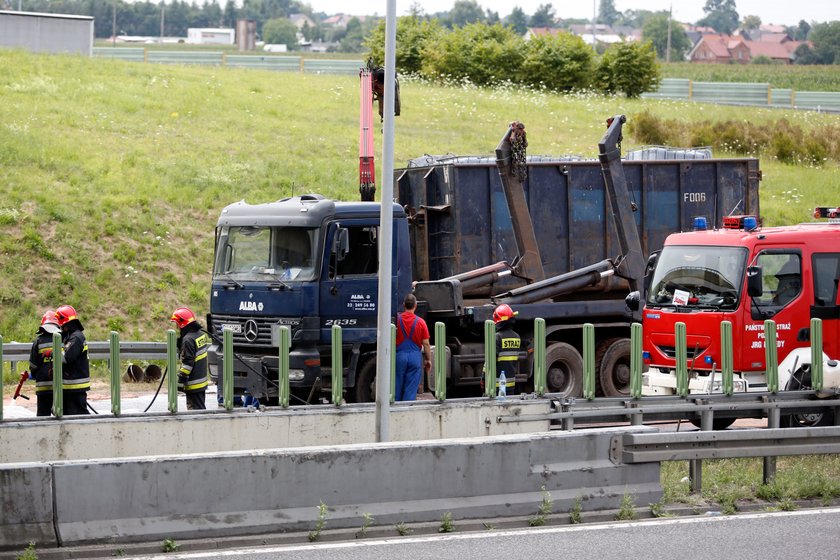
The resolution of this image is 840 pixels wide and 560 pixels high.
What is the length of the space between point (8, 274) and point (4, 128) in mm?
7976

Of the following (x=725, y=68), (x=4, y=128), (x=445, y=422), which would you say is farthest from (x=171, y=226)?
(x=725, y=68)

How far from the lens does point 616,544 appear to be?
9.10m

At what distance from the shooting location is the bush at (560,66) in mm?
51875

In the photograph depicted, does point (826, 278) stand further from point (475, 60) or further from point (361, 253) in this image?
point (475, 60)

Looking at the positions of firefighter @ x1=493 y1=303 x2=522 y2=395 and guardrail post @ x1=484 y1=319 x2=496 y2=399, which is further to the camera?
firefighter @ x1=493 y1=303 x2=522 y2=395

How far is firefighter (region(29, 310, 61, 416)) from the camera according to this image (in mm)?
12383

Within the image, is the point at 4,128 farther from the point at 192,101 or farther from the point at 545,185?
the point at 545,185

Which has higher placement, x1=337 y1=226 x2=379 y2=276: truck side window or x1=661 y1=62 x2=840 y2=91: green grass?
x1=661 y1=62 x2=840 y2=91: green grass

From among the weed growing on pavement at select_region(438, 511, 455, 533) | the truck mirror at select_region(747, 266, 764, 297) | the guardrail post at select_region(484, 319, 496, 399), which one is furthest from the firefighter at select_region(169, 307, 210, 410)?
the truck mirror at select_region(747, 266, 764, 297)

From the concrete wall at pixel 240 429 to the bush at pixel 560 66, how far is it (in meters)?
40.5

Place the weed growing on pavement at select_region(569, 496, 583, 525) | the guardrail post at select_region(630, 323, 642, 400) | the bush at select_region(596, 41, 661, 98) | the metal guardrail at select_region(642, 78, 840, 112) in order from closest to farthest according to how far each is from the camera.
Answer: the weed growing on pavement at select_region(569, 496, 583, 525)
the guardrail post at select_region(630, 323, 642, 400)
the bush at select_region(596, 41, 661, 98)
the metal guardrail at select_region(642, 78, 840, 112)

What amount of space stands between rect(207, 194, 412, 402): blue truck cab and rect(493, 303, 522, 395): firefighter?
4.63 feet

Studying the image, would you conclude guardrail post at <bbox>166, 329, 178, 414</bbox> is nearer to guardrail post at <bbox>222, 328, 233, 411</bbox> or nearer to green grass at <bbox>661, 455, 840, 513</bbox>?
guardrail post at <bbox>222, 328, 233, 411</bbox>

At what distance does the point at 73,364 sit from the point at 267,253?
3.66 m
